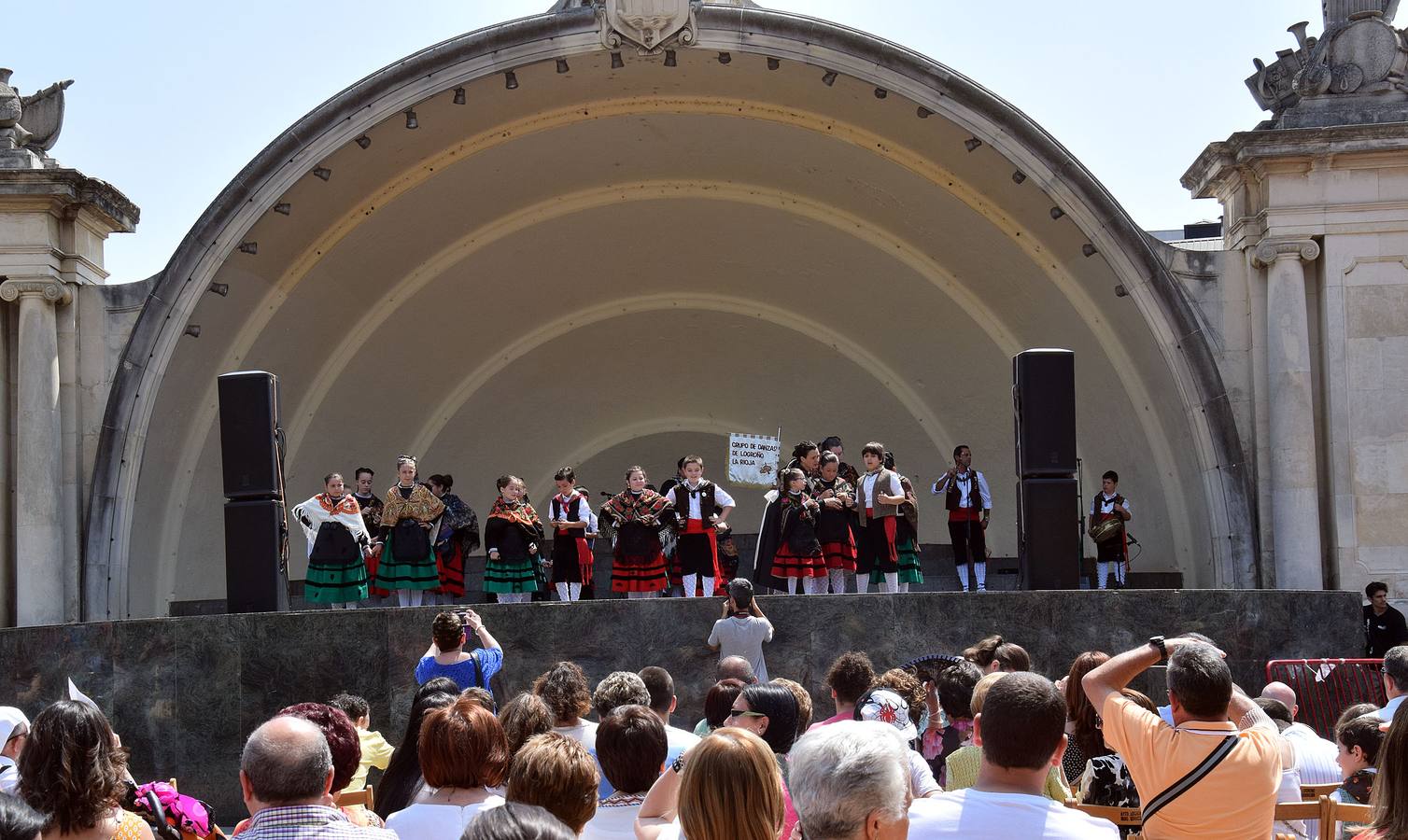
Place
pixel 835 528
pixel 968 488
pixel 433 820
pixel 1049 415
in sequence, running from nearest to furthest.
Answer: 1. pixel 433 820
2. pixel 1049 415
3. pixel 835 528
4. pixel 968 488

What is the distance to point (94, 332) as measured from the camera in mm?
14273

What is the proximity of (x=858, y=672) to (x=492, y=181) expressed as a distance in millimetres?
12172

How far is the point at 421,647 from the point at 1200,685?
269 inches

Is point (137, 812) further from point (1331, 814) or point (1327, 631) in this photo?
point (1327, 631)

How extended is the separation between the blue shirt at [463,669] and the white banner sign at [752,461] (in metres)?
6.64

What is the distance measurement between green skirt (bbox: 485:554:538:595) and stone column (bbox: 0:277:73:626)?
13.3 feet

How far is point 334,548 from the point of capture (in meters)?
13.0

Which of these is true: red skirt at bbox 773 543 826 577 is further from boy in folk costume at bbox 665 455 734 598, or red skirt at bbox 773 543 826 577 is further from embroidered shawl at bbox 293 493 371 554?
embroidered shawl at bbox 293 493 371 554

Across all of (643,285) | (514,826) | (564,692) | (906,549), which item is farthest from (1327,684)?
(643,285)

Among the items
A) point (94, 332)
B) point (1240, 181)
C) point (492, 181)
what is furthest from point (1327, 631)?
point (94, 332)

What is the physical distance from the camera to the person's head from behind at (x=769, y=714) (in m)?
4.70

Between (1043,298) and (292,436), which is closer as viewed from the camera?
(1043,298)

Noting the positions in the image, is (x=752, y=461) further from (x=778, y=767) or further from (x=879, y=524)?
(x=778, y=767)

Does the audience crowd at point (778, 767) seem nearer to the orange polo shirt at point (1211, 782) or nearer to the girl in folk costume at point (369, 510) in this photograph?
the orange polo shirt at point (1211, 782)
